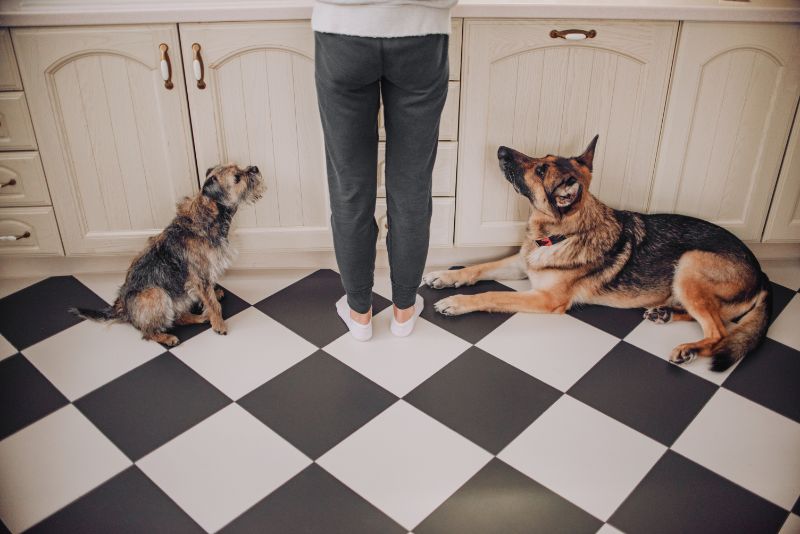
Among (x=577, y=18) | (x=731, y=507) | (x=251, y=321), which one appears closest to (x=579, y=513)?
(x=731, y=507)

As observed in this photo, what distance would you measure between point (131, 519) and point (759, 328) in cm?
197

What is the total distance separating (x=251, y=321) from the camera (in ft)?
7.73

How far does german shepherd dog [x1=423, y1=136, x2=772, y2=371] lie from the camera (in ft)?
7.25

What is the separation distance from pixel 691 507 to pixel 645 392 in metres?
0.43

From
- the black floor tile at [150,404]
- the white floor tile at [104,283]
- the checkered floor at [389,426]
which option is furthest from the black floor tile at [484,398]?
the white floor tile at [104,283]

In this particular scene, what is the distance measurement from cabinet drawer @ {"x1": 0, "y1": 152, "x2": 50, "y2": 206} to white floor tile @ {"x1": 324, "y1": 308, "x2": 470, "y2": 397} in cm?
119

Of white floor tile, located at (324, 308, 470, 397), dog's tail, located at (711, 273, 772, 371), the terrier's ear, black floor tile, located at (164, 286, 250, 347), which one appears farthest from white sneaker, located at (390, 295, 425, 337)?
dog's tail, located at (711, 273, 772, 371)

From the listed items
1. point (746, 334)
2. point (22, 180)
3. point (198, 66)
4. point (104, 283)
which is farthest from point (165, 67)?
point (746, 334)

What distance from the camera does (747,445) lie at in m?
1.87

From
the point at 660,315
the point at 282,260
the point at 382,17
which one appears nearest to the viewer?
the point at 382,17

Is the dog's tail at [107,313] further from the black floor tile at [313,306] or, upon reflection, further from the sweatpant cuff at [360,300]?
the sweatpant cuff at [360,300]

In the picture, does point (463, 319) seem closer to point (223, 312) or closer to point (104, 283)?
point (223, 312)

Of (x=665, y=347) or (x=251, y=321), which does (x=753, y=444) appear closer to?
(x=665, y=347)

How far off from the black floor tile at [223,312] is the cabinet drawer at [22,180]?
68 cm
